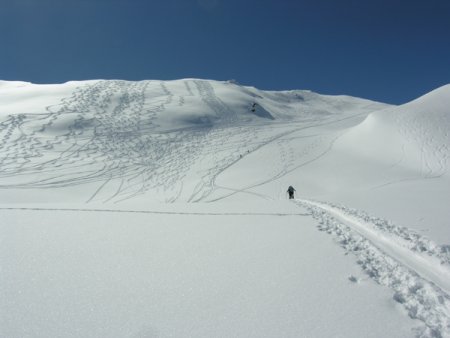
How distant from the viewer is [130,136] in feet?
130

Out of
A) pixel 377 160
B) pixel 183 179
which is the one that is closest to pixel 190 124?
pixel 183 179

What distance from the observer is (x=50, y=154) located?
30.8 metres

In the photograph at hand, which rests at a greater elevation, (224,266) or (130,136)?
(130,136)

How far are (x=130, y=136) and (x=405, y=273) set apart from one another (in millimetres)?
38171

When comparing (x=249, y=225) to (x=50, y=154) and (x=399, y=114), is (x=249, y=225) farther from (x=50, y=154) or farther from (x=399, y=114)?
(x=399, y=114)

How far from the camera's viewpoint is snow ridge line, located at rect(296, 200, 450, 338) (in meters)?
3.71

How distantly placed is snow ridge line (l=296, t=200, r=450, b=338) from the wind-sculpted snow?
16.0m

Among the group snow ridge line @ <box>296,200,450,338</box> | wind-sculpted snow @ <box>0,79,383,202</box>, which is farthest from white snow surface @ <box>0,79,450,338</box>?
wind-sculpted snow @ <box>0,79,383,202</box>

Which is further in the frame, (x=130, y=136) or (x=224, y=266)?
(x=130, y=136)

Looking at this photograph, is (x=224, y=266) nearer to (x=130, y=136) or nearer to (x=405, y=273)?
(x=405, y=273)

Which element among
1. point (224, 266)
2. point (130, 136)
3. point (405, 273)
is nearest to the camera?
point (405, 273)

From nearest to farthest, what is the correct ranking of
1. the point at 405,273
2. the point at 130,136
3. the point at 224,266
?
the point at 405,273, the point at 224,266, the point at 130,136

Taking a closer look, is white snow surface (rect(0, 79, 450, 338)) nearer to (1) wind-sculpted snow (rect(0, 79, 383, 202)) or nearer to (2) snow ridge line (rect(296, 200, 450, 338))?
(2) snow ridge line (rect(296, 200, 450, 338))

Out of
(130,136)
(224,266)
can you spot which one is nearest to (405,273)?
(224,266)
